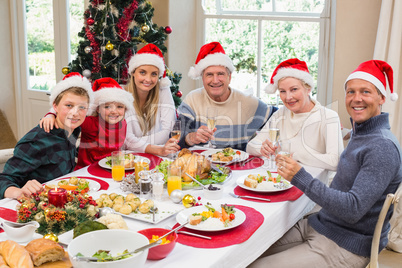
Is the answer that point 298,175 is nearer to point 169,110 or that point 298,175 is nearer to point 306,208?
point 306,208

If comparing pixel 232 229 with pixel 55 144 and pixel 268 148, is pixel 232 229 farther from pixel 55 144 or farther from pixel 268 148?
pixel 55 144

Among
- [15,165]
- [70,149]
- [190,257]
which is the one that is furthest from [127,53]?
[190,257]

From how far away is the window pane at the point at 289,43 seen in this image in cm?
398

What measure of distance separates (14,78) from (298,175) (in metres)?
4.98

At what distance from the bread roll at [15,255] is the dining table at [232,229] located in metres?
0.17

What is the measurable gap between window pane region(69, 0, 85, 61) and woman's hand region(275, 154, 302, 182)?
374 cm

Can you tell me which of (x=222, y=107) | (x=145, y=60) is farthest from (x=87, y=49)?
(x=222, y=107)

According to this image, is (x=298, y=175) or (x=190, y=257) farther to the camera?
(x=298, y=175)

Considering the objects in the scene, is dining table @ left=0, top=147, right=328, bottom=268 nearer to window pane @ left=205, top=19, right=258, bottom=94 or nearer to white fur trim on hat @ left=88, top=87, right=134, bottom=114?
white fur trim on hat @ left=88, top=87, right=134, bottom=114

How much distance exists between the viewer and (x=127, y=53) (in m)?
3.72

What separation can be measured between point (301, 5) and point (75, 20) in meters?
2.64

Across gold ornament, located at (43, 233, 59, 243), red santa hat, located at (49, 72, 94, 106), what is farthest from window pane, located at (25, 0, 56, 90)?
gold ornament, located at (43, 233, 59, 243)

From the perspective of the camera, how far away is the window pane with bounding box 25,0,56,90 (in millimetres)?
5285

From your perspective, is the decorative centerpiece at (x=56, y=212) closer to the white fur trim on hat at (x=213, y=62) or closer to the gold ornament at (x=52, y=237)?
the gold ornament at (x=52, y=237)
